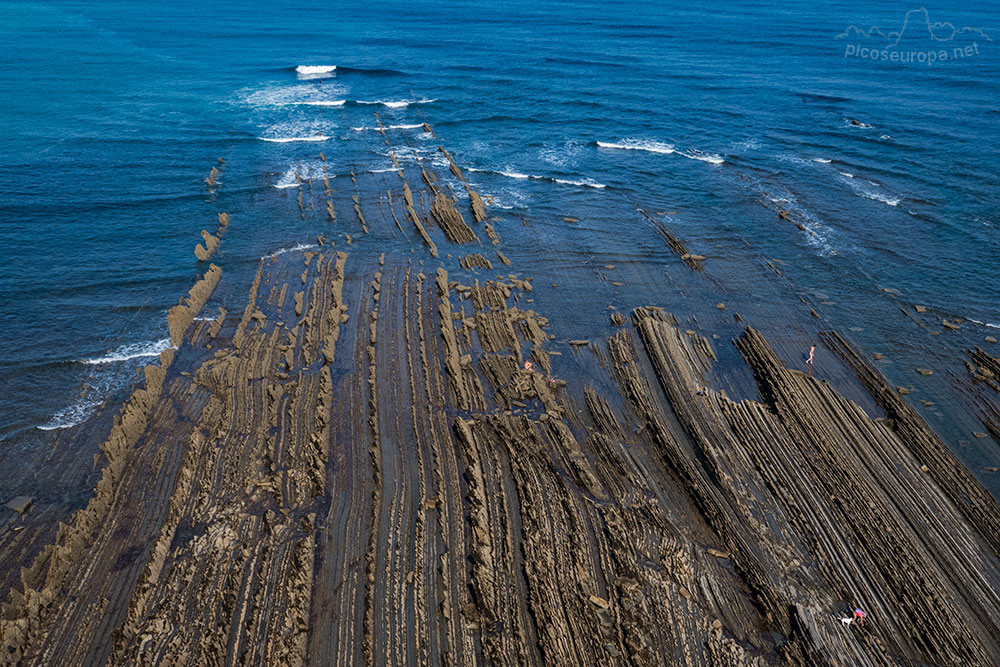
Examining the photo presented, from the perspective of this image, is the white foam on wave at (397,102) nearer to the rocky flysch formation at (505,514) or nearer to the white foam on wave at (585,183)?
the white foam on wave at (585,183)

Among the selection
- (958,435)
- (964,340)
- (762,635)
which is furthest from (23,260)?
(964,340)

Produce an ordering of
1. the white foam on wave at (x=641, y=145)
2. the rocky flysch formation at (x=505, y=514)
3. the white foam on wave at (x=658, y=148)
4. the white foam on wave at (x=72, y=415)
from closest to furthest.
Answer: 1. the rocky flysch formation at (x=505, y=514)
2. the white foam on wave at (x=72, y=415)
3. the white foam on wave at (x=658, y=148)
4. the white foam on wave at (x=641, y=145)

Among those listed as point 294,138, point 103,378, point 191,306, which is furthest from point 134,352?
point 294,138

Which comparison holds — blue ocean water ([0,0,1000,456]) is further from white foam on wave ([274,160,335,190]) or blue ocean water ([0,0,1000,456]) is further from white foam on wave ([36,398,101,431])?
white foam on wave ([274,160,335,190])

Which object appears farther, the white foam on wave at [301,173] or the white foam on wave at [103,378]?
the white foam on wave at [301,173]

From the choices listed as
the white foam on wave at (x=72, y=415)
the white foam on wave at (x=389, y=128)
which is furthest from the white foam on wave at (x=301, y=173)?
the white foam on wave at (x=72, y=415)

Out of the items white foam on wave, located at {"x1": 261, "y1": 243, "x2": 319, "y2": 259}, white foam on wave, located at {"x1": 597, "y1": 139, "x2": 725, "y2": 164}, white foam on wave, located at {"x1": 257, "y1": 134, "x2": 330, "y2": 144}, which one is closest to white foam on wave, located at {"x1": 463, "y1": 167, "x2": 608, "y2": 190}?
white foam on wave, located at {"x1": 597, "y1": 139, "x2": 725, "y2": 164}
